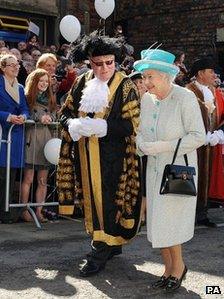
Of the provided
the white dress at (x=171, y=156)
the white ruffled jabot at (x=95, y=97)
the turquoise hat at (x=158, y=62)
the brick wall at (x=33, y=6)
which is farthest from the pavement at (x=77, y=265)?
the brick wall at (x=33, y=6)

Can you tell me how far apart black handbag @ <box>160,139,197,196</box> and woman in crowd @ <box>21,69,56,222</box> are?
8.93ft

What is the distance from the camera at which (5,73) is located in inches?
254

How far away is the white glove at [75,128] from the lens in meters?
4.60

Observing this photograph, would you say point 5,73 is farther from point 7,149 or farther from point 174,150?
point 174,150

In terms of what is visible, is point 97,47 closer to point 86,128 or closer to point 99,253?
point 86,128

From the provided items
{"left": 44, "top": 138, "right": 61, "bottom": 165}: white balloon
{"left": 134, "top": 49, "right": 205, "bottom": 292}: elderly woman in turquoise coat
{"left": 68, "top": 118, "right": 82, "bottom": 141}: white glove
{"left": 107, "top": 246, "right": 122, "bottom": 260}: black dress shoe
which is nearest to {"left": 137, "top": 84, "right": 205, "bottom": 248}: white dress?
{"left": 134, "top": 49, "right": 205, "bottom": 292}: elderly woman in turquoise coat

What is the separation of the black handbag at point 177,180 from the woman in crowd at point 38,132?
272cm

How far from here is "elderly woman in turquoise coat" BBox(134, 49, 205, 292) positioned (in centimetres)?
415

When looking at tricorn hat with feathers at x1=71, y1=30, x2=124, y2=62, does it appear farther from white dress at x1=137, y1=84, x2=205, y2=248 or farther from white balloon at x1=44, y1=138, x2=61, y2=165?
white balloon at x1=44, y1=138, x2=61, y2=165

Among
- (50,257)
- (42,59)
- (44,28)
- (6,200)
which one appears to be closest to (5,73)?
(42,59)

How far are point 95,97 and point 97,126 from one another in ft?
0.77

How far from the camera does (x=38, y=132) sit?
669 cm

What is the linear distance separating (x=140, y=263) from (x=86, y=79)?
5.27 feet

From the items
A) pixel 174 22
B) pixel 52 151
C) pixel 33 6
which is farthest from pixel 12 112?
pixel 174 22
